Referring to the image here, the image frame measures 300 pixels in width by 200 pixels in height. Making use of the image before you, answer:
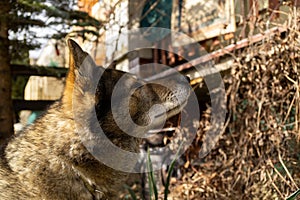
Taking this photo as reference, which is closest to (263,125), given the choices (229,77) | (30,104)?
(229,77)

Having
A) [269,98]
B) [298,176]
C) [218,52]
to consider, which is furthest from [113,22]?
[298,176]

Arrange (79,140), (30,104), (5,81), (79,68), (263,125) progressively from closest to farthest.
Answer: (79,68), (79,140), (263,125), (5,81), (30,104)

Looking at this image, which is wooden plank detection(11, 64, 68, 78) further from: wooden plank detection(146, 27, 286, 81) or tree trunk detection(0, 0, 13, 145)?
wooden plank detection(146, 27, 286, 81)

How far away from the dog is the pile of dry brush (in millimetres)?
1745

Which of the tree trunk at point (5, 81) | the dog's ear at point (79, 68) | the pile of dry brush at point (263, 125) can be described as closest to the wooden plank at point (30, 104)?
the tree trunk at point (5, 81)

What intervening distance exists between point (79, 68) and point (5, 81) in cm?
334

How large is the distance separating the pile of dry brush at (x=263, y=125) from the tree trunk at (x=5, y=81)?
7.10ft

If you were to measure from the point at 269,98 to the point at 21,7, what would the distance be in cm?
279

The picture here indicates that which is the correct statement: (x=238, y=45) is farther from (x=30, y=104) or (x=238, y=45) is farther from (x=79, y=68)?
(x=30, y=104)

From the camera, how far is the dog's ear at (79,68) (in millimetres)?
2195

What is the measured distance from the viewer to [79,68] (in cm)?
222

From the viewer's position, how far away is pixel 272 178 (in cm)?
411

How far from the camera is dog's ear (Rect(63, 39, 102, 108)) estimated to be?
7.20 feet

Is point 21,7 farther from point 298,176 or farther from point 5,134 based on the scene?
point 298,176
